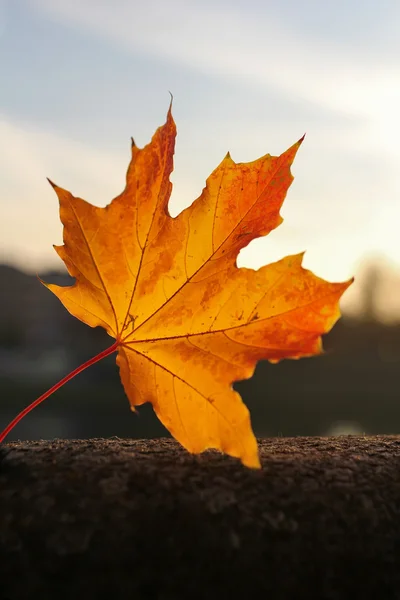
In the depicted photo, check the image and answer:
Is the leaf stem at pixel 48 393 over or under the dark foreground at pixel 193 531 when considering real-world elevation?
over

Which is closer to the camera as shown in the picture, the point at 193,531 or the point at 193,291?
the point at 193,531

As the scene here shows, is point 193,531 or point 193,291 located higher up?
point 193,291

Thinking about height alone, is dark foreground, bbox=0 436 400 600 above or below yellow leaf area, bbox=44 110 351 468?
below

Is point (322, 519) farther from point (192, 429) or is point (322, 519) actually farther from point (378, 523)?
point (192, 429)

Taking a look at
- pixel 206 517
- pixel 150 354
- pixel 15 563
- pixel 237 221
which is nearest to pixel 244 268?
pixel 237 221
